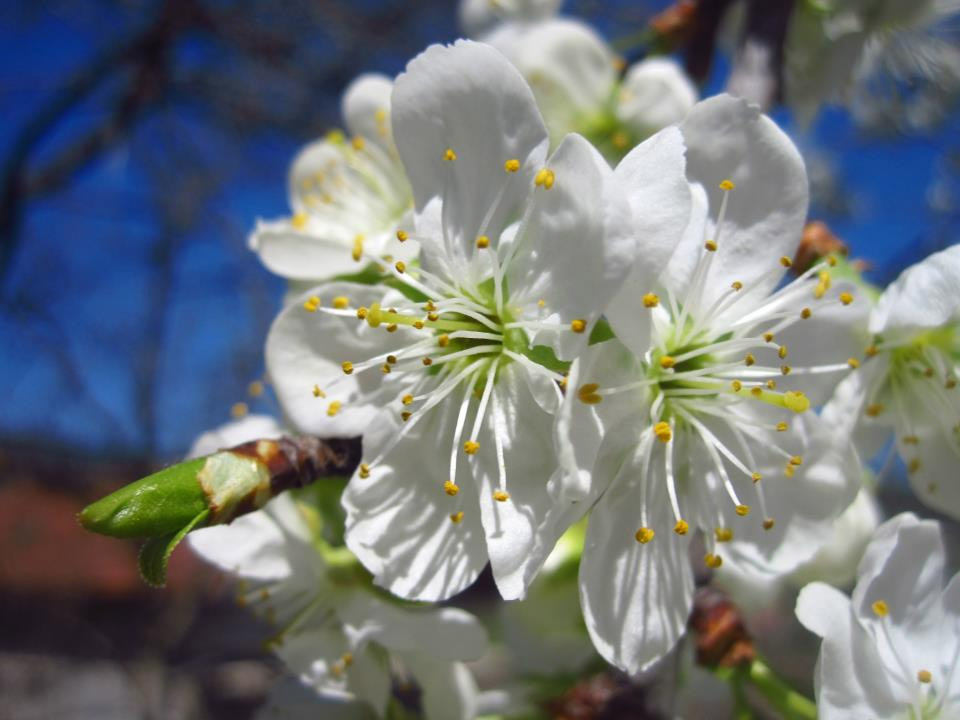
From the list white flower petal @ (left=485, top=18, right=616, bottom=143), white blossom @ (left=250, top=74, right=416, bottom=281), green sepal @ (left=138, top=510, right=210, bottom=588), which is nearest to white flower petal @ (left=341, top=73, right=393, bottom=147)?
white blossom @ (left=250, top=74, right=416, bottom=281)

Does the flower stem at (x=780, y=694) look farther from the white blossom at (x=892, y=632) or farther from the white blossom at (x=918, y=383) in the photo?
the white blossom at (x=918, y=383)

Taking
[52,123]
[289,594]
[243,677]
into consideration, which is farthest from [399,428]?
[243,677]

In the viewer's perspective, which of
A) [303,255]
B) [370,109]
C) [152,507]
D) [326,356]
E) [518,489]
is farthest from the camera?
[370,109]

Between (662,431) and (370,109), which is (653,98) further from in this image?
(662,431)

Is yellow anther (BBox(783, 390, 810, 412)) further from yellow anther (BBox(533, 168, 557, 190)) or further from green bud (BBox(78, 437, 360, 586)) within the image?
green bud (BBox(78, 437, 360, 586))

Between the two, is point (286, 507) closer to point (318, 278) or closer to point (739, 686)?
point (318, 278)

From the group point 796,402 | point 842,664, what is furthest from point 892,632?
point 796,402
